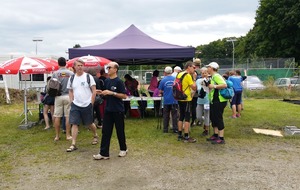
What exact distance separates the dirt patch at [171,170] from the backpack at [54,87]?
1.48 m

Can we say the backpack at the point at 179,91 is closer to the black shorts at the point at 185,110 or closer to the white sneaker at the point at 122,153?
the black shorts at the point at 185,110

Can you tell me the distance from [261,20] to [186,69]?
110 feet

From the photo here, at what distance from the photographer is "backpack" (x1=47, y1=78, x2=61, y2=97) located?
7199 millimetres

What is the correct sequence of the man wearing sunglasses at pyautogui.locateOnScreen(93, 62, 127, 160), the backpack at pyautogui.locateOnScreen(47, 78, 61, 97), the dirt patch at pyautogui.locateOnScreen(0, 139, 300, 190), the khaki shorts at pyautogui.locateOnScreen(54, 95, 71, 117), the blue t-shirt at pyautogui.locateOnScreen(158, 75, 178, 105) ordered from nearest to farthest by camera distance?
the dirt patch at pyautogui.locateOnScreen(0, 139, 300, 190) < the man wearing sunglasses at pyautogui.locateOnScreen(93, 62, 127, 160) < the backpack at pyautogui.locateOnScreen(47, 78, 61, 97) < the khaki shorts at pyautogui.locateOnScreen(54, 95, 71, 117) < the blue t-shirt at pyautogui.locateOnScreen(158, 75, 178, 105)

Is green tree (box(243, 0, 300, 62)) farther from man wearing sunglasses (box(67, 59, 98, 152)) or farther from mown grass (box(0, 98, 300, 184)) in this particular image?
man wearing sunglasses (box(67, 59, 98, 152))

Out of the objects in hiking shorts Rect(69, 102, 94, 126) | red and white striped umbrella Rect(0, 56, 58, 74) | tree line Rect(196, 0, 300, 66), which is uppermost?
tree line Rect(196, 0, 300, 66)

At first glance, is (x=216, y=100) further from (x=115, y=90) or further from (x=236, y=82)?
(x=236, y=82)

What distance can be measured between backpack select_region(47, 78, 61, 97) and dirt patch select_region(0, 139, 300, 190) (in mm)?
1483

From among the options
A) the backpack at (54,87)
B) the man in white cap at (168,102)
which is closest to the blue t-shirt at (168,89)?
the man in white cap at (168,102)

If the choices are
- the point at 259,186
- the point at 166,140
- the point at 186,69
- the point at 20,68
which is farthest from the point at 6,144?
the point at 259,186

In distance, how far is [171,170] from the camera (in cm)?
530

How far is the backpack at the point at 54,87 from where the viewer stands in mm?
7199

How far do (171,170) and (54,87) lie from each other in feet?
11.1

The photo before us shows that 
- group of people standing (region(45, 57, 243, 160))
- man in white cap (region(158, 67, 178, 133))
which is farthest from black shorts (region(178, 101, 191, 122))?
man in white cap (region(158, 67, 178, 133))
